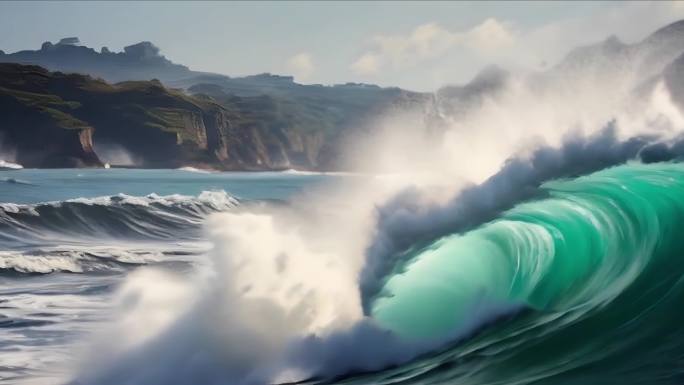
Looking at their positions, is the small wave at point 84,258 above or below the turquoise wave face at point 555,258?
above

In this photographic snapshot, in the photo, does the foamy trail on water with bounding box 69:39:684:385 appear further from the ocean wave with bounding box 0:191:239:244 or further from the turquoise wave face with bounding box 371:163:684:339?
the ocean wave with bounding box 0:191:239:244

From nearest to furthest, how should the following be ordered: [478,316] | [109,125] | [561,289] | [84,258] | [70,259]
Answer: [478,316] < [561,289] < [70,259] < [84,258] < [109,125]

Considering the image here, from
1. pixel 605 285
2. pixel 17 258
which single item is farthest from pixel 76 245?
pixel 605 285

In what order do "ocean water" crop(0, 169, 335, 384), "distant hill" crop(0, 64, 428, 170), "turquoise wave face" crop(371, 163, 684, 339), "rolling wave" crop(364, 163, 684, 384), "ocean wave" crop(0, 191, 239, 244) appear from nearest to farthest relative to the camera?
"rolling wave" crop(364, 163, 684, 384) < "turquoise wave face" crop(371, 163, 684, 339) < "ocean water" crop(0, 169, 335, 384) < "ocean wave" crop(0, 191, 239, 244) < "distant hill" crop(0, 64, 428, 170)

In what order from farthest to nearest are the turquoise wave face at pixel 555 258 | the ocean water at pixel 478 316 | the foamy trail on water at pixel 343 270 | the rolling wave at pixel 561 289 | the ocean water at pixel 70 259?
1. the ocean water at pixel 70 259
2. the turquoise wave face at pixel 555 258
3. the foamy trail on water at pixel 343 270
4. the ocean water at pixel 478 316
5. the rolling wave at pixel 561 289

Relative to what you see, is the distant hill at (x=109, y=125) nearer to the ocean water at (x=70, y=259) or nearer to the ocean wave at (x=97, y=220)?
the ocean water at (x=70, y=259)

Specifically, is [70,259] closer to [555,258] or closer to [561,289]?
[555,258]

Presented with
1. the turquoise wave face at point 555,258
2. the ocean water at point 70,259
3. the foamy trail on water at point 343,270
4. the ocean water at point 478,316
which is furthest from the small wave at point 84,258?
the turquoise wave face at point 555,258

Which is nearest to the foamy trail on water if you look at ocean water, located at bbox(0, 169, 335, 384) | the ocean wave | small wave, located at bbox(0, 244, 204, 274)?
ocean water, located at bbox(0, 169, 335, 384)

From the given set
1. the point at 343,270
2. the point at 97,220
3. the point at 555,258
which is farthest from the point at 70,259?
the point at 555,258
